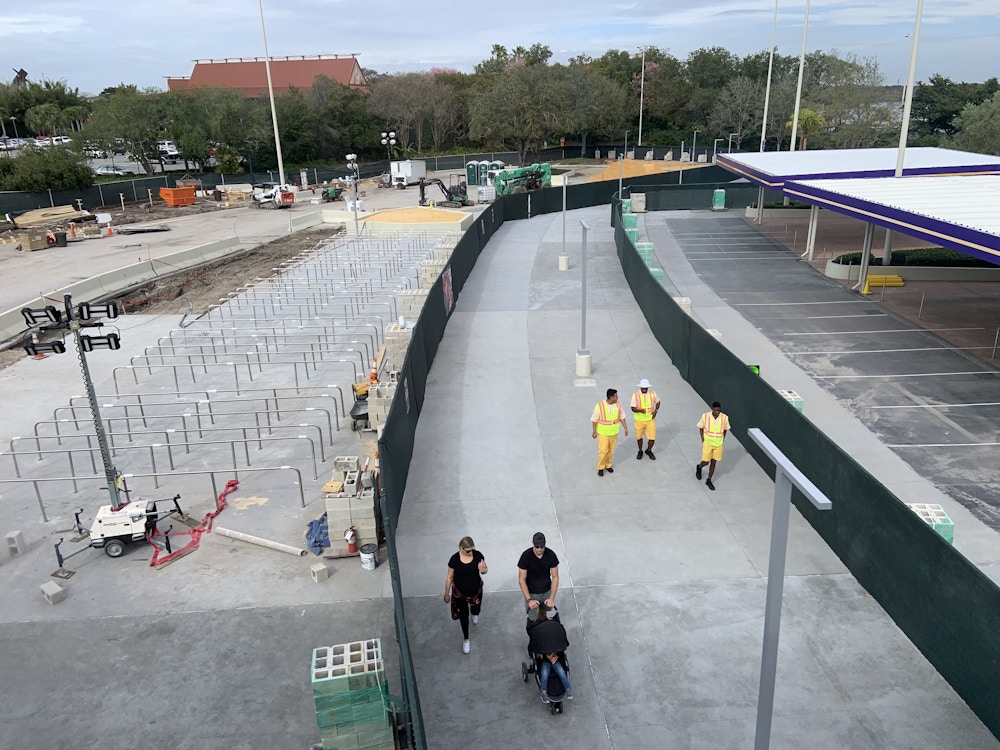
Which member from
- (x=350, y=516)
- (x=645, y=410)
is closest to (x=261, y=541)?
(x=350, y=516)

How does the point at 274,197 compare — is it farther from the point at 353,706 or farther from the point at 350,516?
the point at 353,706

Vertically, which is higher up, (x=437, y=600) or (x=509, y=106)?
(x=509, y=106)

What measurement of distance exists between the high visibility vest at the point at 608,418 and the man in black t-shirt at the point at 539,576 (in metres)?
4.45

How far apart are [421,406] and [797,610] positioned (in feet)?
31.0

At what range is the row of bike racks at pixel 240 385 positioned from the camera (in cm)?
1538

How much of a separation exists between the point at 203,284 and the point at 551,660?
3179cm

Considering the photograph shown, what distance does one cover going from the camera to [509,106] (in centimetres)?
7569

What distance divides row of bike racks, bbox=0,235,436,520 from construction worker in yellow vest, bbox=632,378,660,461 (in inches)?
233

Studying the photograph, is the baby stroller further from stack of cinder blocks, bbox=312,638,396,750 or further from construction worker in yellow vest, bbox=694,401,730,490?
construction worker in yellow vest, bbox=694,401,730,490

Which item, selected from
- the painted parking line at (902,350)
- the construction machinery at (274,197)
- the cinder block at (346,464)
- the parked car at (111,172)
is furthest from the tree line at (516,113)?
the cinder block at (346,464)

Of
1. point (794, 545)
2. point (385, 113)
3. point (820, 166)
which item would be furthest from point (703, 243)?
point (385, 113)

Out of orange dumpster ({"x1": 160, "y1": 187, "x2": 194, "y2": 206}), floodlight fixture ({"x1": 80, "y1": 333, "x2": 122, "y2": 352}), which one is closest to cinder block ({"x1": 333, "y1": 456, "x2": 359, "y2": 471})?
floodlight fixture ({"x1": 80, "y1": 333, "x2": 122, "y2": 352})

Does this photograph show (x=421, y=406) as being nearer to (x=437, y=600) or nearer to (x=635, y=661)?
(x=437, y=600)

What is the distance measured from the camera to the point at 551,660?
8.06 metres
